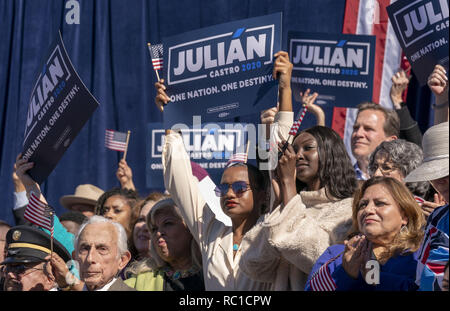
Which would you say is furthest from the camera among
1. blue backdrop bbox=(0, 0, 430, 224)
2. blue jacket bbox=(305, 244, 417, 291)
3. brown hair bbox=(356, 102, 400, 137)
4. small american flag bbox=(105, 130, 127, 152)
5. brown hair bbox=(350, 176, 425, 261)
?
blue backdrop bbox=(0, 0, 430, 224)

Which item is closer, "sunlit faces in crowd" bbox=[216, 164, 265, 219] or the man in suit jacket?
the man in suit jacket

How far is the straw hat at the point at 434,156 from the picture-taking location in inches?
113

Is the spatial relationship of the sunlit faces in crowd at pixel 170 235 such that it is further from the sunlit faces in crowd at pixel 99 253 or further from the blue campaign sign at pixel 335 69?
the blue campaign sign at pixel 335 69

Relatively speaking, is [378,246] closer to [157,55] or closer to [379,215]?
[379,215]

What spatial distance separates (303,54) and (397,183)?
2102 millimetres

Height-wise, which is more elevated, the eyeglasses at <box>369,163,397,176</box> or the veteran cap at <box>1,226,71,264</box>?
the eyeglasses at <box>369,163,397,176</box>

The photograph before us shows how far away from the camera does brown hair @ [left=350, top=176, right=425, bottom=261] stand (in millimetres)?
3156

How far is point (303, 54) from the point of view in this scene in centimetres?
525

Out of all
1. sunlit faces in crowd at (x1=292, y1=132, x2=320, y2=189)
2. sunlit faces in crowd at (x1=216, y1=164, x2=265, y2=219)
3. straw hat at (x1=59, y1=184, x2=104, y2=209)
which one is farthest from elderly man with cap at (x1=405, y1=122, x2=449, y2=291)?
straw hat at (x1=59, y1=184, x2=104, y2=209)

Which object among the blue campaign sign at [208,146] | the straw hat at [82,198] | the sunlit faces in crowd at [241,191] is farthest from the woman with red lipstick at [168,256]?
the straw hat at [82,198]

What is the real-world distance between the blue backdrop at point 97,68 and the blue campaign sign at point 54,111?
323 centimetres

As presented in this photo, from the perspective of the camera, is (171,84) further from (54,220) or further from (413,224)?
(413,224)

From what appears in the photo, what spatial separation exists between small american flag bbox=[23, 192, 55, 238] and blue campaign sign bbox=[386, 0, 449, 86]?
2006 millimetres

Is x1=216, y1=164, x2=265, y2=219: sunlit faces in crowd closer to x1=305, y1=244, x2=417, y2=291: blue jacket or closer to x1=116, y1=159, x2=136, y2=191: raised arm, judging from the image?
x1=305, y1=244, x2=417, y2=291: blue jacket
